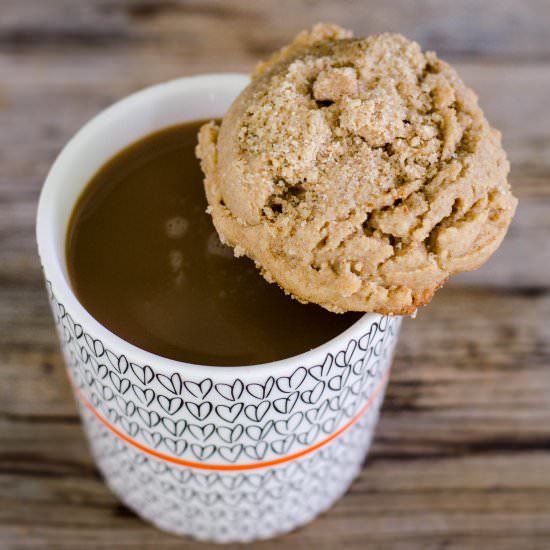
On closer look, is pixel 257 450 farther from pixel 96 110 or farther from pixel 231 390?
pixel 96 110

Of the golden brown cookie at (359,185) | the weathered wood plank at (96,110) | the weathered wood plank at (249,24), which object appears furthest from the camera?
the weathered wood plank at (249,24)

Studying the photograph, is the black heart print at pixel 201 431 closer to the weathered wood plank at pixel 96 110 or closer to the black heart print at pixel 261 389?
the black heart print at pixel 261 389

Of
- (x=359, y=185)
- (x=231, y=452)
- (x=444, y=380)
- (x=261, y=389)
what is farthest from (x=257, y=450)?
(x=444, y=380)

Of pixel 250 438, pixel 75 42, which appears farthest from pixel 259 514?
pixel 75 42

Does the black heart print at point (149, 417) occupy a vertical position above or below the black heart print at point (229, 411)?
below

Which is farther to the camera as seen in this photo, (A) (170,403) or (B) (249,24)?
(B) (249,24)

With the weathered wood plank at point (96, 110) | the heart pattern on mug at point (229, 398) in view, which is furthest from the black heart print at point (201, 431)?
the weathered wood plank at point (96, 110)
